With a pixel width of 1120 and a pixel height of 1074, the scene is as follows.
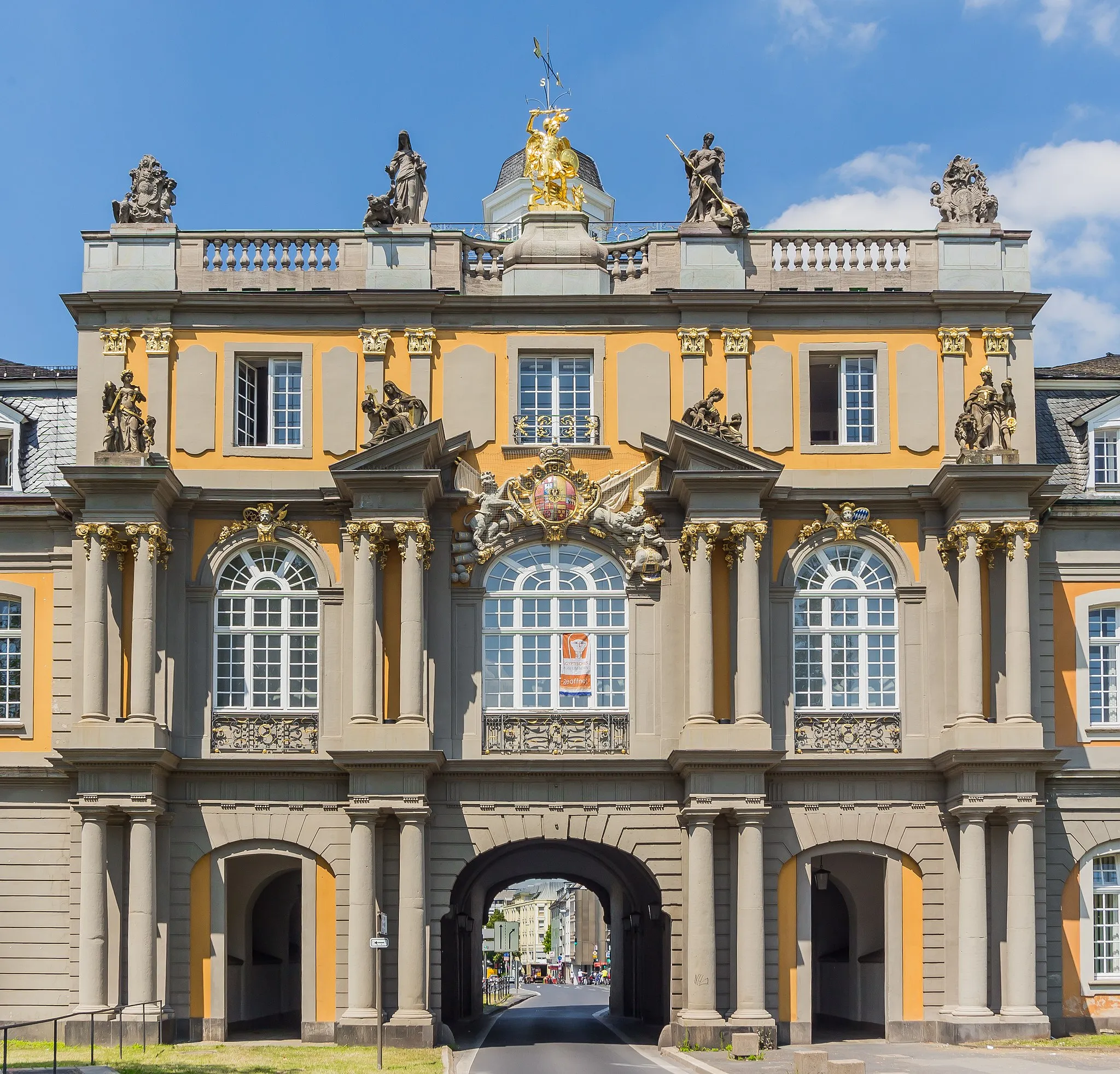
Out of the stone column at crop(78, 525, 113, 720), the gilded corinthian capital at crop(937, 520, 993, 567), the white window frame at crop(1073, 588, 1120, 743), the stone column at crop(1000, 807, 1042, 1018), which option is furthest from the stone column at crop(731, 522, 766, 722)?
the stone column at crop(78, 525, 113, 720)

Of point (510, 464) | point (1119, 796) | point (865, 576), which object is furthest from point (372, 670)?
point (1119, 796)

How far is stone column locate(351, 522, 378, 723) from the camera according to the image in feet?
129

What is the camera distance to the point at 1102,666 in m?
41.6

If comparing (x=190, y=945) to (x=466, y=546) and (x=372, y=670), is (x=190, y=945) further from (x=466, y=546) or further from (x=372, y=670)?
(x=466, y=546)

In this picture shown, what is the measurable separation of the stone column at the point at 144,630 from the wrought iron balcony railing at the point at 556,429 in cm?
795

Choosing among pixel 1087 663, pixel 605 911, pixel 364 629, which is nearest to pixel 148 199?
pixel 364 629

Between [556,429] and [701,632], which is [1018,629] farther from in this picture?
[556,429]

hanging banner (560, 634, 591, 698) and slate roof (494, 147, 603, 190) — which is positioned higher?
slate roof (494, 147, 603, 190)

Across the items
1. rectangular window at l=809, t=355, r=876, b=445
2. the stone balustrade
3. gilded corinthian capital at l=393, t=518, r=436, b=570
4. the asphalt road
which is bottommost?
the asphalt road

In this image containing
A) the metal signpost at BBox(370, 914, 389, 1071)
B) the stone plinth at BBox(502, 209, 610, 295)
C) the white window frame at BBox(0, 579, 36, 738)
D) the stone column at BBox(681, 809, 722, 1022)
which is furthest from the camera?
the stone plinth at BBox(502, 209, 610, 295)

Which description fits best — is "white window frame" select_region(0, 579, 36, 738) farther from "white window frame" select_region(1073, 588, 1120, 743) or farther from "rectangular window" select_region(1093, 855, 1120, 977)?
"rectangular window" select_region(1093, 855, 1120, 977)

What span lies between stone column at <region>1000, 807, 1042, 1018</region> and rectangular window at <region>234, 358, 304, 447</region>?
55.3 ft

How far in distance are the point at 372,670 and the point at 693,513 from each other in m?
7.24

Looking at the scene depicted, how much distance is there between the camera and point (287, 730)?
40281 mm
